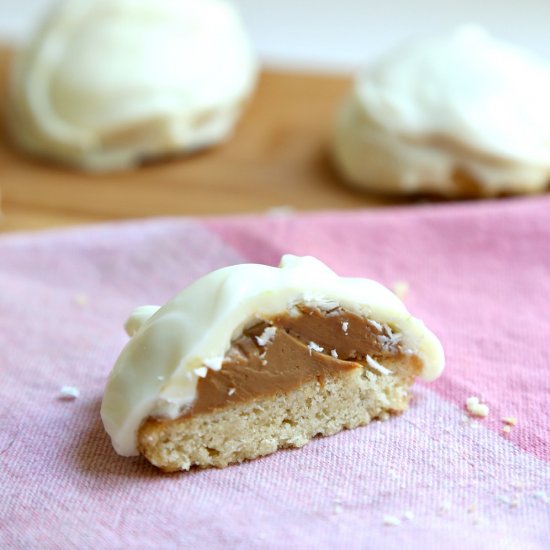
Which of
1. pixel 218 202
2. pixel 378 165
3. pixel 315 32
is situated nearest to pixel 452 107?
pixel 378 165

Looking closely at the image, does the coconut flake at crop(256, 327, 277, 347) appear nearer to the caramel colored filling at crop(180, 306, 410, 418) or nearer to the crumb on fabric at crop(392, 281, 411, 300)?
the caramel colored filling at crop(180, 306, 410, 418)

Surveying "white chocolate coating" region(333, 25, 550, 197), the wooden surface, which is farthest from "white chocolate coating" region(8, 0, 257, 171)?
"white chocolate coating" region(333, 25, 550, 197)

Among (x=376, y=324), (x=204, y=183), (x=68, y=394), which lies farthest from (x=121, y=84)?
(x=376, y=324)

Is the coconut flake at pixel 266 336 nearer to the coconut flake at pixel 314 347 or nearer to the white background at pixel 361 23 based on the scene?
the coconut flake at pixel 314 347

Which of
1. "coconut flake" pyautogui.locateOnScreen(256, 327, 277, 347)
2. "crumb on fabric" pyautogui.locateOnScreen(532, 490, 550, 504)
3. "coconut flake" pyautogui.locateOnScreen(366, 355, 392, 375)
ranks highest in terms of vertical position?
"coconut flake" pyautogui.locateOnScreen(256, 327, 277, 347)

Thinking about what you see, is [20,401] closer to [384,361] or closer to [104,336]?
[104,336]

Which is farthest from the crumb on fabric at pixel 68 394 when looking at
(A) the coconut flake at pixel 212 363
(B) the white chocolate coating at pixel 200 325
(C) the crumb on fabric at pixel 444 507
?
(C) the crumb on fabric at pixel 444 507
